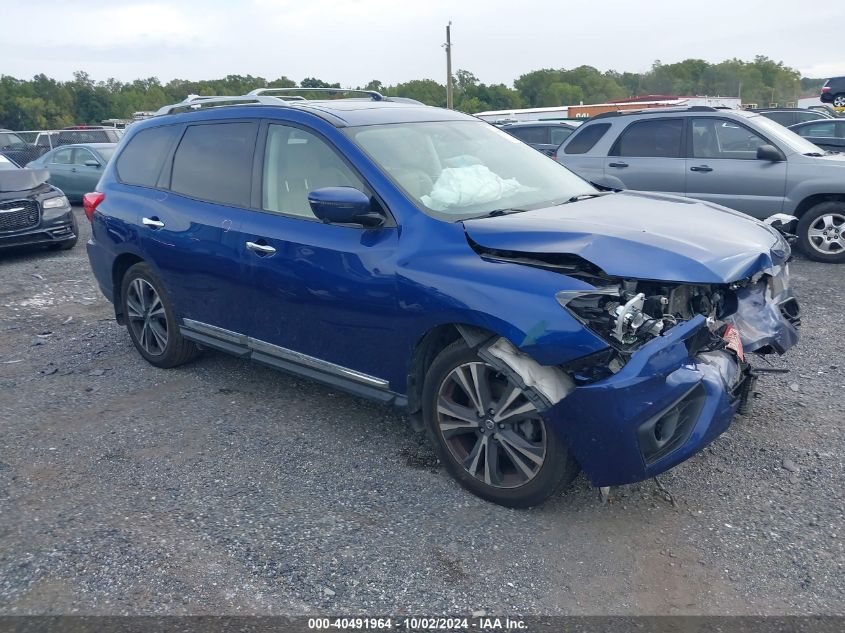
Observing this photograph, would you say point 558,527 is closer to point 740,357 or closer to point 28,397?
point 740,357

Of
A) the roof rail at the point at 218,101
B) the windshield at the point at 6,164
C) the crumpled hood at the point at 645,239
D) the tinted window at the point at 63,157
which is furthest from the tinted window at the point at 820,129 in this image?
the tinted window at the point at 63,157

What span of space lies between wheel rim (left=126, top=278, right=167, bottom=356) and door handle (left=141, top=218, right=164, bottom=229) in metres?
0.46

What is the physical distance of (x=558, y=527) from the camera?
11.2ft

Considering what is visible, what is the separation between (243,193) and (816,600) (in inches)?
142

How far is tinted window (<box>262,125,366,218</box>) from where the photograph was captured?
4.19 m

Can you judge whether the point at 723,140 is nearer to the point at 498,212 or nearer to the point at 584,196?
the point at 584,196

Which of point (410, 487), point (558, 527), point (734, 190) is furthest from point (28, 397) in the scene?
point (734, 190)

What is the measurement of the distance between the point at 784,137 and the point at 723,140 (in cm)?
67

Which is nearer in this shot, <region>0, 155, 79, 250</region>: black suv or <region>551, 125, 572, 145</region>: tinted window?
<region>0, 155, 79, 250</region>: black suv

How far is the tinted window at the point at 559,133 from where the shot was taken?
1599cm

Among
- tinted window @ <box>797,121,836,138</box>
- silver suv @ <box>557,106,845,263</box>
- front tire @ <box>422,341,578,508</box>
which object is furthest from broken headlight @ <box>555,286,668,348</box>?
tinted window @ <box>797,121,836,138</box>

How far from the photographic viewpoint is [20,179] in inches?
412

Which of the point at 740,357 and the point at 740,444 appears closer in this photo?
the point at 740,357

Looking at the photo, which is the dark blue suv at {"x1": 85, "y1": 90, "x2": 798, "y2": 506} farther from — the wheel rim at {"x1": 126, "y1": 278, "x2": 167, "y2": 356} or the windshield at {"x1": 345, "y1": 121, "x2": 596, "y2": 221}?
the wheel rim at {"x1": 126, "y1": 278, "x2": 167, "y2": 356}
